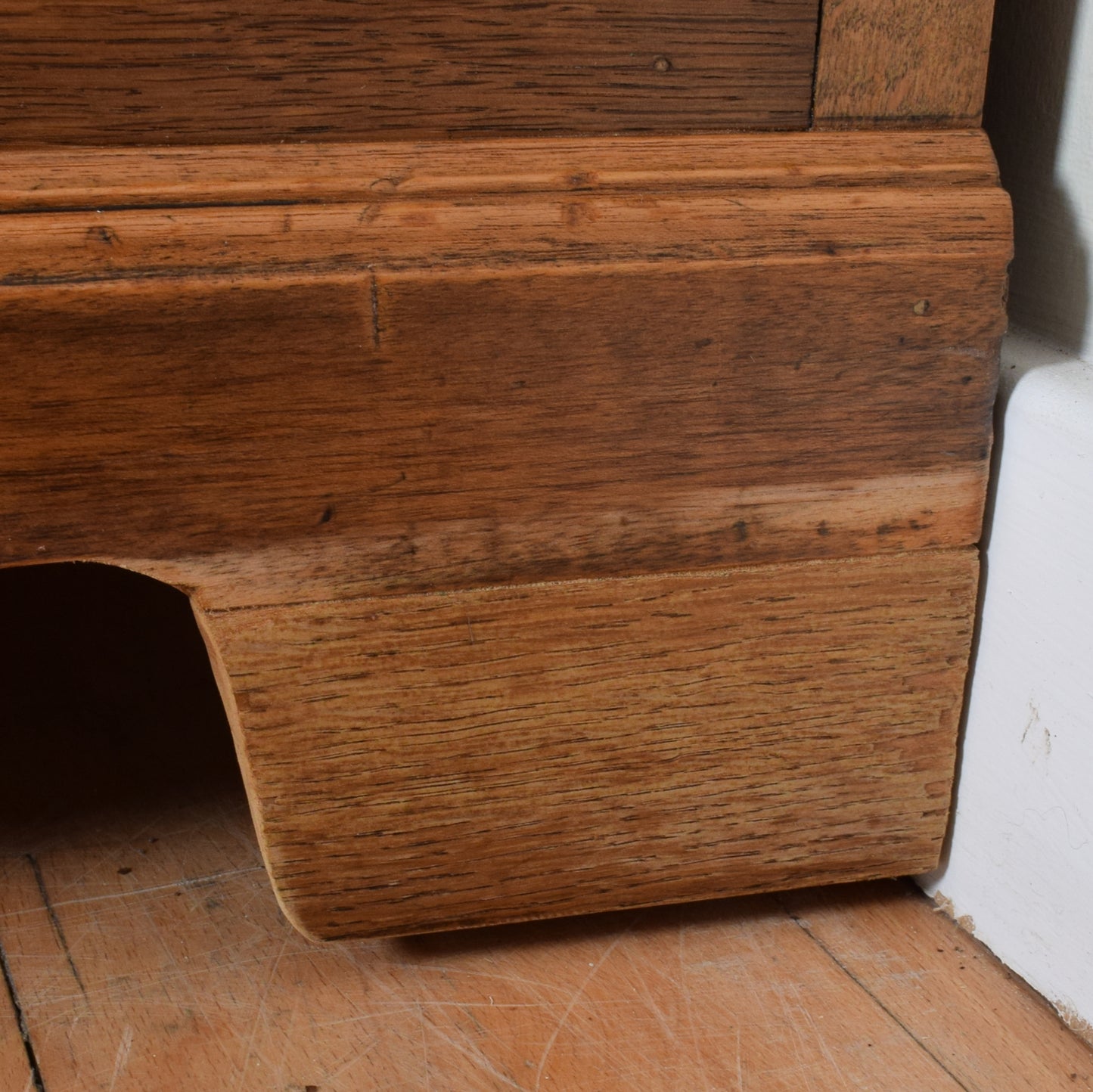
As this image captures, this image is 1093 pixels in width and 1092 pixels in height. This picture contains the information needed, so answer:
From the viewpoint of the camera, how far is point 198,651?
1134 millimetres

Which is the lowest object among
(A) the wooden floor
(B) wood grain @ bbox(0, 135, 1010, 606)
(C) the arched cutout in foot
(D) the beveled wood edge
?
(C) the arched cutout in foot

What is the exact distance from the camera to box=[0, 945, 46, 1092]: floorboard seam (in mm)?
662

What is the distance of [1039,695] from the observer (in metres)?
0.69

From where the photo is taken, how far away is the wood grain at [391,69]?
23.5 inches

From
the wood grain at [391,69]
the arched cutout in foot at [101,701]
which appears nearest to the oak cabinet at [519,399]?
the wood grain at [391,69]

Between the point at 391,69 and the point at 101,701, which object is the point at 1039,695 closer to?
the point at 391,69

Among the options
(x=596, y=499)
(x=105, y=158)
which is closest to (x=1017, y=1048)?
(x=596, y=499)

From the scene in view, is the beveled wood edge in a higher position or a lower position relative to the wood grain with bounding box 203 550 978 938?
higher

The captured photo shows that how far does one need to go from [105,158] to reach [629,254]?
26cm

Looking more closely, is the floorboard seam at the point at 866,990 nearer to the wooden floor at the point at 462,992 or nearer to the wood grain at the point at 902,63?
the wooden floor at the point at 462,992

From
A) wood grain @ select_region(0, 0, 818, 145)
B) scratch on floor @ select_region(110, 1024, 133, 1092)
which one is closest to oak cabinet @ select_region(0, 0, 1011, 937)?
wood grain @ select_region(0, 0, 818, 145)

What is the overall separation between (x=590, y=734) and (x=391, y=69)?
Answer: 1.22 feet

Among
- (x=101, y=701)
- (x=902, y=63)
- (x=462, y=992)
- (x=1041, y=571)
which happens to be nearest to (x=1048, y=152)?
(x=902, y=63)

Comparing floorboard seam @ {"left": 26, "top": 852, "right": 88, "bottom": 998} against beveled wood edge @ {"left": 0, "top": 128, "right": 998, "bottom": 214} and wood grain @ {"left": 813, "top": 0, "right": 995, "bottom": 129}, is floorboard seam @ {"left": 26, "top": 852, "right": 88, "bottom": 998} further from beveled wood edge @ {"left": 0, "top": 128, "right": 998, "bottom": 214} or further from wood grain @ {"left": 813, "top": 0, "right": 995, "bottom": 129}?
wood grain @ {"left": 813, "top": 0, "right": 995, "bottom": 129}
